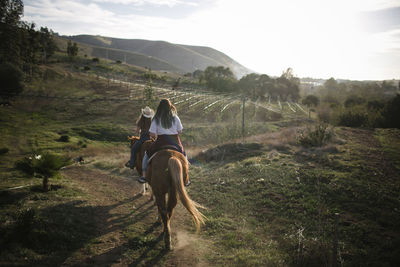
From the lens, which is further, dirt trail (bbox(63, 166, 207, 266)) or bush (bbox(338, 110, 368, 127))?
bush (bbox(338, 110, 368, 127))

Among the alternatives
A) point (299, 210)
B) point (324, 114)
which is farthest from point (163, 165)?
point (324, 114)

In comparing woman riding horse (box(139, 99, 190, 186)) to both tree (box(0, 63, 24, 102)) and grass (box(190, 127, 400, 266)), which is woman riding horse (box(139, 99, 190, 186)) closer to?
grass (box(190, 127, 400, 266))

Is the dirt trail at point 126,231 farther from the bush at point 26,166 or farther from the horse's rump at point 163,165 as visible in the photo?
the bush at point 26,166

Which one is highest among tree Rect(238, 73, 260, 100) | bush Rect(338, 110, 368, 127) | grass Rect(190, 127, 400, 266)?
tree Rect(238, 73, 260, 100)

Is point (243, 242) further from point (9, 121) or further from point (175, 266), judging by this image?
point (9, 121)

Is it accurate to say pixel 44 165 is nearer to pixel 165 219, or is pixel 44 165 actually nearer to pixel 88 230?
pixel 88 230

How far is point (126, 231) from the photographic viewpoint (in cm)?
596

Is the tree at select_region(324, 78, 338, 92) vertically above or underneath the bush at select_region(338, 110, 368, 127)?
above

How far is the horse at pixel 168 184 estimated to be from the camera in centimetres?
494

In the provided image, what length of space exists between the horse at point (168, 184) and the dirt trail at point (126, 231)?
1.47 feet

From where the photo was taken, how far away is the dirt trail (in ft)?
15.5

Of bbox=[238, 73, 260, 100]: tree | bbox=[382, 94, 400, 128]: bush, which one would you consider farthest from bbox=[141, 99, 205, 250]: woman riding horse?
bbox=[238, 73, 260, 100]: tree

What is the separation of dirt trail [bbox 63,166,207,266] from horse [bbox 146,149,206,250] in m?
0.45

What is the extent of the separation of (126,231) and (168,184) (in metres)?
1.98
